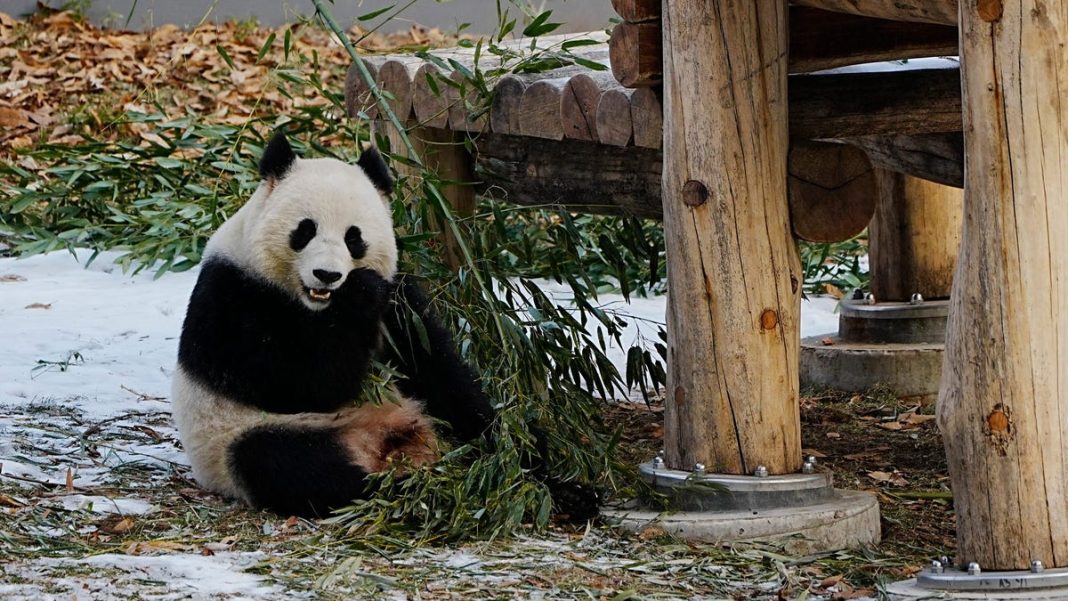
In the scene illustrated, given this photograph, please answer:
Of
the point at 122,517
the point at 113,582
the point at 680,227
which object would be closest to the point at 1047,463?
the point at 680,227

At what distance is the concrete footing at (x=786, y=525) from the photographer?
2973 mm

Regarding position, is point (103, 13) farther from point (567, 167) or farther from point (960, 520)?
point (960, 520)

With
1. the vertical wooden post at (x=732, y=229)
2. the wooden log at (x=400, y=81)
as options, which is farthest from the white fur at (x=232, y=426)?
the wooden log at (x=400, y=81)

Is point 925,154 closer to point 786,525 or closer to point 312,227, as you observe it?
point 786,525

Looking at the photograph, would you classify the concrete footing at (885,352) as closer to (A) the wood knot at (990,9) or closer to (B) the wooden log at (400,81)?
(B) the wooden log at (400,81)

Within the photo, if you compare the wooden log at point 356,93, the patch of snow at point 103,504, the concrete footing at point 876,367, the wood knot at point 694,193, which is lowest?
the patch of snow at point 103,504

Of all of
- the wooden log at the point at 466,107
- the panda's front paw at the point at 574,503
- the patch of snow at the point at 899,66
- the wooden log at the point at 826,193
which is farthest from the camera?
the wooden log at the point at 466,107

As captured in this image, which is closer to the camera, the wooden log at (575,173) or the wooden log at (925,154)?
the wooden log at (925,154)

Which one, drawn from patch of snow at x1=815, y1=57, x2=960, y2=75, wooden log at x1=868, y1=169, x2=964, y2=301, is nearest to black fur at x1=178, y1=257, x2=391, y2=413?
patch of snow at x1=815, y1=57, x2=960, y2=75

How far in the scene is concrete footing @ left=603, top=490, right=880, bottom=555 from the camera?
2.97 meters

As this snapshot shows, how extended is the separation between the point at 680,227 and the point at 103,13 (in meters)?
7.37

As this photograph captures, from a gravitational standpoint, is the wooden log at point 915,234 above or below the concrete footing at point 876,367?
above

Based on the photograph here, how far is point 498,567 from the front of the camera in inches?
110

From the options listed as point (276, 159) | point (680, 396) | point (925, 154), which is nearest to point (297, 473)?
point (276, 159)
